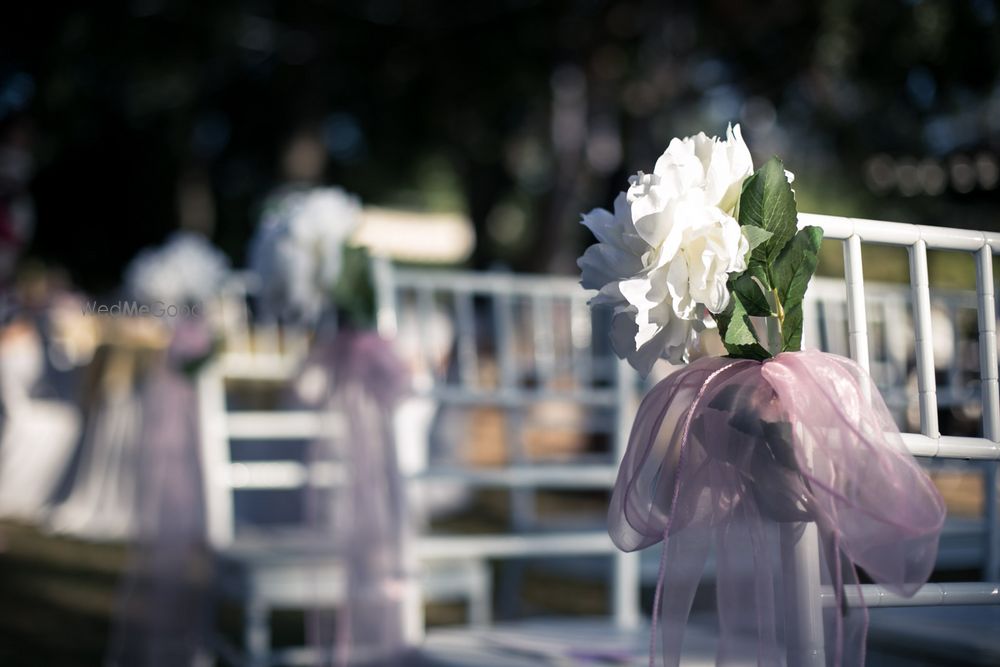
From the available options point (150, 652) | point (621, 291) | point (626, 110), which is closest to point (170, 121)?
point (626, 110)

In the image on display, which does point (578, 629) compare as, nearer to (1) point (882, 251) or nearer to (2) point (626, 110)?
(2) point (626, 110)

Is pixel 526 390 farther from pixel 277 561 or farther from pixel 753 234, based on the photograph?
pixel 753 234

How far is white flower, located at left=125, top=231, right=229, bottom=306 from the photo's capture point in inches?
149

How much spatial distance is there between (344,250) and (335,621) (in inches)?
35.2

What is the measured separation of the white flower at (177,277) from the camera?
12.4ft

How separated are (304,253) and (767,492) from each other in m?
1.80

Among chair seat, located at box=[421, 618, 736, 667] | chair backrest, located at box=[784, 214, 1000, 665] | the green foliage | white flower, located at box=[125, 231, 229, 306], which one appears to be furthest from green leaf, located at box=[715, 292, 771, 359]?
white flower, located at box=[125, 231, 229, 306]

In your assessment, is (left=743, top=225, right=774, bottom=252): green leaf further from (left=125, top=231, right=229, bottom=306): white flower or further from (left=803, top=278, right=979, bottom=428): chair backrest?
(left=125, top=231, right=229, bottom=306): white flower

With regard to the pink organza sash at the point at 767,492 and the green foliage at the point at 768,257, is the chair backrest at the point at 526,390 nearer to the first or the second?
the pink organza sash at the point at 767,492

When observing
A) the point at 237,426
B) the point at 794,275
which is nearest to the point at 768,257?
the point at 794,275

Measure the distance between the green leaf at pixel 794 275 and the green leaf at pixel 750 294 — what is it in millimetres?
22

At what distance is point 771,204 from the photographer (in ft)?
3.68

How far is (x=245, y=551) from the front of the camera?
290 cm

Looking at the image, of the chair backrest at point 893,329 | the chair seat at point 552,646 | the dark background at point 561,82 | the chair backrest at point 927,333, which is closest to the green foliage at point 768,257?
the chair backrest at point 927,333
